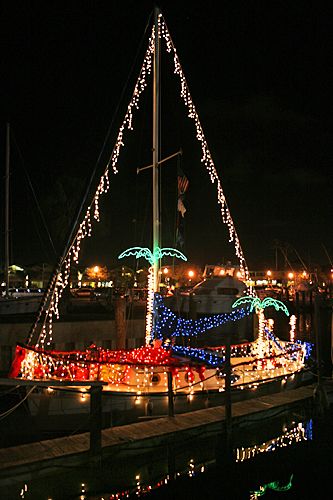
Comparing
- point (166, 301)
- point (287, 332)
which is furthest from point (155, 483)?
point (287, 332)

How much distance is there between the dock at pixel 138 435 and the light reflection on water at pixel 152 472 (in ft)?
0.48

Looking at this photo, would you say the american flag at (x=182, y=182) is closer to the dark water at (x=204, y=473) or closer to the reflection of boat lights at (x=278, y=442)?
the dark water at (x=204, y=473)

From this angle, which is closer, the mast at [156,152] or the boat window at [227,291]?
the mast at [156,152]

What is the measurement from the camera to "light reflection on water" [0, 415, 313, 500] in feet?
24.1

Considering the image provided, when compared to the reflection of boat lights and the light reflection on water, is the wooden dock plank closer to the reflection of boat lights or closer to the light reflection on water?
the light reflection on water

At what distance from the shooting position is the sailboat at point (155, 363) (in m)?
10.6

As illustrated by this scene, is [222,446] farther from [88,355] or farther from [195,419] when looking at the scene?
[88,355]

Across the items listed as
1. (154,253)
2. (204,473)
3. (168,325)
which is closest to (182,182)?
(154,253)

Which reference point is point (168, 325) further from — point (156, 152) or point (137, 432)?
point (156, 152)

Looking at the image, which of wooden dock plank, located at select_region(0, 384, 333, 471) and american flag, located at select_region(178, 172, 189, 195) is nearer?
wooden dock plank, located at select_region(0, 384, 333, 471)

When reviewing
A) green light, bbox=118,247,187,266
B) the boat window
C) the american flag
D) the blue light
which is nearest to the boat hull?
the blue light

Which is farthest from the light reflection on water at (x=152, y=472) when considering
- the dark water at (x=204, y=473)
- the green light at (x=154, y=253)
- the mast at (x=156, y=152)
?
the green light at (x=154, y=253)

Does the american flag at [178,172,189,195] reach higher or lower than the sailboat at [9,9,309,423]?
higher

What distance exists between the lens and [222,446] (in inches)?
365
